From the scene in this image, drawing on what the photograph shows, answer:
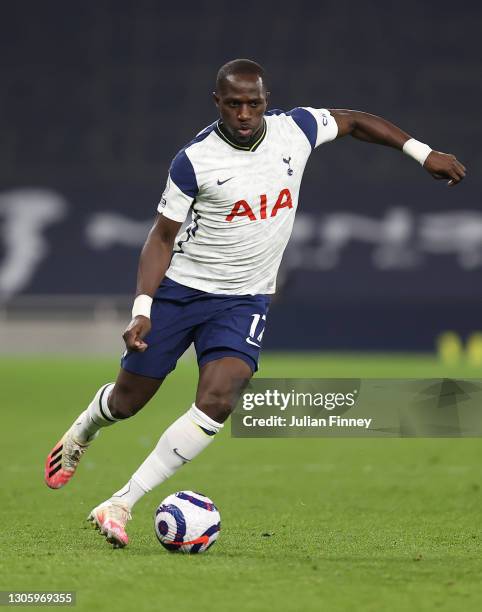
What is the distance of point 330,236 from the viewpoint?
86.5 ft

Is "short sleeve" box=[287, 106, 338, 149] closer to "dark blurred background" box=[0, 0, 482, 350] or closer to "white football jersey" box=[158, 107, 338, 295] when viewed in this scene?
"white football jersey" box=[158, 107, 338, 295]

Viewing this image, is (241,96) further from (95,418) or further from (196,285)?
(95,418)

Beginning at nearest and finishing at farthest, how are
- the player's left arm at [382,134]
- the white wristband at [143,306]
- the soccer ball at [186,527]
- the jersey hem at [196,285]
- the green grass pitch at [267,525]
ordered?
the green grass pitch at [267,525] < the soccer ball at [186,527] < the white wristband at [143,306] < the jersey hem at [196,285] < the player's left arm at [382,134]

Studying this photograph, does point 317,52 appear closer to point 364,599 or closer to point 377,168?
point 377,168

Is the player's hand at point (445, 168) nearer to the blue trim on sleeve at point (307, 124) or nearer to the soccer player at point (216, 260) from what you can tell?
the soccer player at point (216, 260)

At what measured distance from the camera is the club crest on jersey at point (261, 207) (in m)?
5.59

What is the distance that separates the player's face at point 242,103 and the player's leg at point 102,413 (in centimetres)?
123

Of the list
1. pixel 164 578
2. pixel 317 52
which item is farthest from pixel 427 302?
pixel 164 578

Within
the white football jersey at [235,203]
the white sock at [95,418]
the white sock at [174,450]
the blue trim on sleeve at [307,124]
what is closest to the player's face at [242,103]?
the white football jersey at [235,203]

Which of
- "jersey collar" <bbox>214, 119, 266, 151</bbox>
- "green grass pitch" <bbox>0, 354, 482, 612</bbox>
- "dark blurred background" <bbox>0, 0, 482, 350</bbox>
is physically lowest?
"green grass pitch" <bbox>0, 354, 482, 612</bbox>

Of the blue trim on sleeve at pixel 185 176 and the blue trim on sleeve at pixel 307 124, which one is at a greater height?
the blue trim on sleeve at pixel 307 124

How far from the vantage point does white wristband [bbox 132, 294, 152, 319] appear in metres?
5.34

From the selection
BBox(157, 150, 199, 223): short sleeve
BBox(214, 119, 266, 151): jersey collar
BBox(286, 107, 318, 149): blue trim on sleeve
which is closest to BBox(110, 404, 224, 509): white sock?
BBox(157, 150, 199, 223): short sleeve

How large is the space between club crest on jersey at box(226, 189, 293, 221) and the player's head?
30 centimetres
